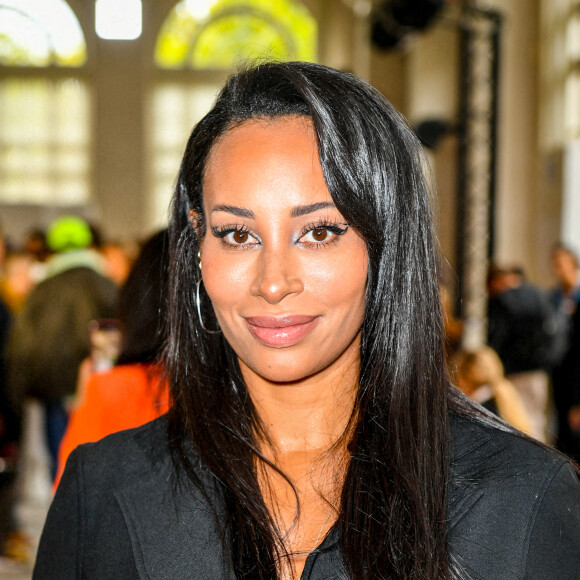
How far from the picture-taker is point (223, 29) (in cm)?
1897

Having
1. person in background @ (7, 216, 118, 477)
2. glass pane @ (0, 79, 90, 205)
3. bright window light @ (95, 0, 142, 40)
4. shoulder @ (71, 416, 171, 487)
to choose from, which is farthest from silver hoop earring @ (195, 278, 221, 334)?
glass pane @ (0, 79, 90, 205)

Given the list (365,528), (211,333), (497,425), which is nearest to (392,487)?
(365,528)

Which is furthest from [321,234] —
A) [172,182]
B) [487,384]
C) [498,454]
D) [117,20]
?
[117,20]

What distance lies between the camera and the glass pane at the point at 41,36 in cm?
1867

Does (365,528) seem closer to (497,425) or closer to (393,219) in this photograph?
(497,425)

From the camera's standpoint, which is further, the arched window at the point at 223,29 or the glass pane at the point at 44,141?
the arched window at the point at 223,29

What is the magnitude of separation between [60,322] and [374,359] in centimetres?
344

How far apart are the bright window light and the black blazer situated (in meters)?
15.5

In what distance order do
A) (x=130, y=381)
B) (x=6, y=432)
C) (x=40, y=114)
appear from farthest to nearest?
(x=40, y=114) → (x=6, y=432) → (x=130, y=381)

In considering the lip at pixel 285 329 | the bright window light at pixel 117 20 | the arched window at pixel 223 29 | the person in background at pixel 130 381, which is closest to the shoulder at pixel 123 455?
the lip at pixel 285 329

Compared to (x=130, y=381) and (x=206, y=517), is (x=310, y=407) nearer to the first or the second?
(x=206, y=517)

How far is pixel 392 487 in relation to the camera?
1.38 metres

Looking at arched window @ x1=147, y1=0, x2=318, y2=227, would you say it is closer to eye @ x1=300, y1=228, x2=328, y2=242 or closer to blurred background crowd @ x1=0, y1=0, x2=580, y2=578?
blurred background crowd @ x1=0, y1=0, x2=580, y2=578

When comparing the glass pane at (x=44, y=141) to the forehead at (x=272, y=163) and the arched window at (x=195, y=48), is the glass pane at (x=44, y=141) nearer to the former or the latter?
the arched window at (x=195, y=48)
